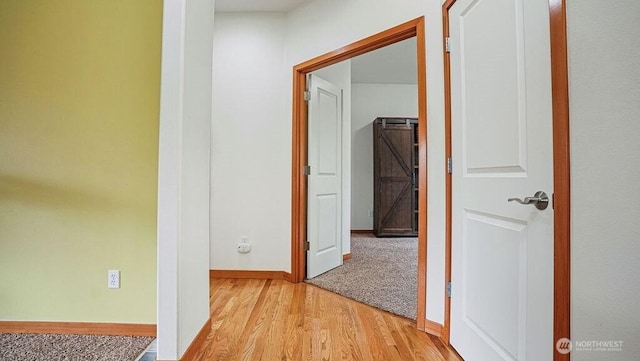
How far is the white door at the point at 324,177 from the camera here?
2725 millimetres

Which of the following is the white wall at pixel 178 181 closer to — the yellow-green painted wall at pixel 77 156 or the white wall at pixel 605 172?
the yellow-green painted wall at pixel 77 156

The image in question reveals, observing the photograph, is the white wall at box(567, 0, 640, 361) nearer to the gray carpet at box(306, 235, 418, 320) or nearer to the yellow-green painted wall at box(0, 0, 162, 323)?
the gray carpet at box(306, 235, 418, 320)

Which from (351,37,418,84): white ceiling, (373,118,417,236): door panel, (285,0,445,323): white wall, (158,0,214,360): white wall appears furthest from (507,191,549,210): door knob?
(373,118,417,236): door panel

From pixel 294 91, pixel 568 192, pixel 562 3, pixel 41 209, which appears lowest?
pixel 41 209

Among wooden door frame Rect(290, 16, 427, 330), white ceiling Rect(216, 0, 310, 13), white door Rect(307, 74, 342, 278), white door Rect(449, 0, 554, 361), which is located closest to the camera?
white door Rect(449, 0, 554, 361)

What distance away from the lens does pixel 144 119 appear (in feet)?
5.46

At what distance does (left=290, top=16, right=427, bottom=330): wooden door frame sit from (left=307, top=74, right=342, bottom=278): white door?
75 millimetres

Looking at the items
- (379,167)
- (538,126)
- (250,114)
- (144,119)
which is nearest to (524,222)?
(538,126)

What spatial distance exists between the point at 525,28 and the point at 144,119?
193 centimetres

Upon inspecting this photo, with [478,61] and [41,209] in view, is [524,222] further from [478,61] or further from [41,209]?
[41,209]

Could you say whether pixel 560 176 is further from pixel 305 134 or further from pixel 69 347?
pixel 69 347

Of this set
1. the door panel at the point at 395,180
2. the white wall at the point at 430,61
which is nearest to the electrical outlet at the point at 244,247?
the white wall at the point at 430,61

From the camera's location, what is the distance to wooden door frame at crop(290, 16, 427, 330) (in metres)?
1.77

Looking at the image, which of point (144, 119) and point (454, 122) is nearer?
point (454, 122)
